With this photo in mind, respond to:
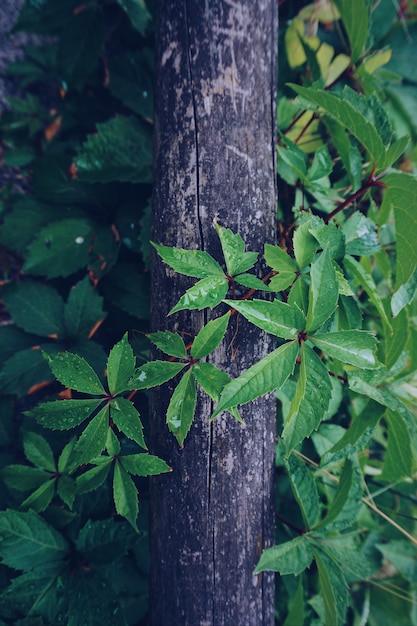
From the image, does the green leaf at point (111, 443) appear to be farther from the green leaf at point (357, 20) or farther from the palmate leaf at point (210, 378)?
the green leaf at point (357, 20)

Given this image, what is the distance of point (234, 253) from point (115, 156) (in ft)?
2.30

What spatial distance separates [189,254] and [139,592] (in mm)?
1159

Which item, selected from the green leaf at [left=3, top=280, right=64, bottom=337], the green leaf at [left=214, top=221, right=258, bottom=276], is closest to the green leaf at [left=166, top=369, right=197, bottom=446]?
the green leaf at [left=214, top=221, right=258, bottom=276]

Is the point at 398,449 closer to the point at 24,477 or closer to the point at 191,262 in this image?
the point at 191,262

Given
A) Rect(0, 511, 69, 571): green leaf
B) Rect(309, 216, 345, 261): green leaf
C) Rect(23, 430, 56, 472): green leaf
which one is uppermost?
Rect(309, 216, 345, 261): green leaf

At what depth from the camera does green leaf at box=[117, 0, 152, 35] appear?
4.17 feet

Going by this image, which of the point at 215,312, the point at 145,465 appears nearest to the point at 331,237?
the point at 215,312

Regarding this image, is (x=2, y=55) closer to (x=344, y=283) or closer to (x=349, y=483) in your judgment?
(x=344, y=283)

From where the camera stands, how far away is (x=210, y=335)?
0.74 m

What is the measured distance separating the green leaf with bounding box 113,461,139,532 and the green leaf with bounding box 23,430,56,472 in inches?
11.5

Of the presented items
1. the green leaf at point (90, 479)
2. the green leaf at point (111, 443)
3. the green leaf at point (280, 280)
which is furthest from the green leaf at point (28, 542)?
the green leaf at point (280, 280)

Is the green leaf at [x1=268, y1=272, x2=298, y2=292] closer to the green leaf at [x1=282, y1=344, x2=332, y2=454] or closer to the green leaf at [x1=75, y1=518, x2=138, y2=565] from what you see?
the green leaf at [x1=282, y1=344, x2=332, y2=454]

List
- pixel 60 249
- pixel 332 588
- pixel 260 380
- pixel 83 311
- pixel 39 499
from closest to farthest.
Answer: pixel 260 380 → pixel 332 588 → pixel 39 499 → pixel 83 311 → pixel 60 249

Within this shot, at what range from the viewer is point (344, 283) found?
0.80m
